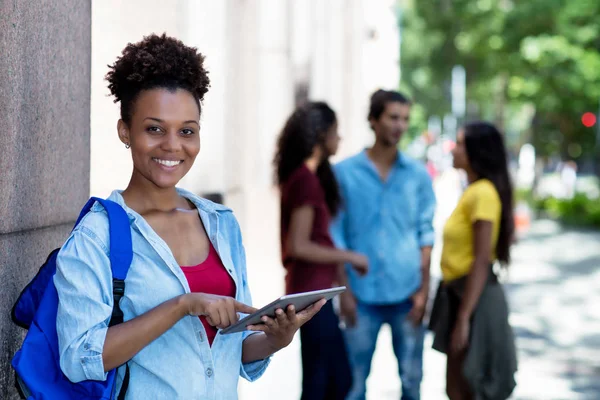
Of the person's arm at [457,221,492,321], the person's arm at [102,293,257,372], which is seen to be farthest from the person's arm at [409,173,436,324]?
the person's arm at [102,293,257,372]

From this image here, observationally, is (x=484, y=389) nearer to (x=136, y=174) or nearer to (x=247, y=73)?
(x=136, y=174)

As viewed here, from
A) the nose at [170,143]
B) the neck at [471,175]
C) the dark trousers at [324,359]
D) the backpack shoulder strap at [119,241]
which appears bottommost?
the dark trousers at [324,359]

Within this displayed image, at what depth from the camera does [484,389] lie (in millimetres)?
5402

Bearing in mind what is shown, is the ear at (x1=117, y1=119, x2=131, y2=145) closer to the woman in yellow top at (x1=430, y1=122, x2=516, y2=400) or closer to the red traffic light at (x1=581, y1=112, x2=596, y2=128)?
the woman in yellow top at (x1=430, y1=122, x2=516, y2=400)

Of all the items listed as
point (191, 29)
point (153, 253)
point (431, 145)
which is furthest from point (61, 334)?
point (431, 145)

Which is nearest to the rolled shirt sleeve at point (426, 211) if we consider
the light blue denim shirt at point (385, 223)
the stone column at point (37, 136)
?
the light blue denim shirt at point (385, 223)

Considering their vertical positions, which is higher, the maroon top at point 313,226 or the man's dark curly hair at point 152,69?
the man's dark curly hair at point 152,69

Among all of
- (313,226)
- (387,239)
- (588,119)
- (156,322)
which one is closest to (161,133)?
(156,322)

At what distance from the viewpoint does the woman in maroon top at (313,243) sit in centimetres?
519

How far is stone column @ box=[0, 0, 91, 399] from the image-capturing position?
260cm

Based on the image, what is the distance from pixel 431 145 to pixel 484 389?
65.1 metres

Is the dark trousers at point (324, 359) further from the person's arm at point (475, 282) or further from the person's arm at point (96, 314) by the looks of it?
the person's arm at point (96, 314)

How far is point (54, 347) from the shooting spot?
85.4 inches

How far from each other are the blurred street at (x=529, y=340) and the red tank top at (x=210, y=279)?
3.53 m
